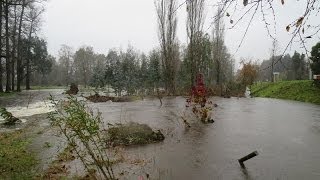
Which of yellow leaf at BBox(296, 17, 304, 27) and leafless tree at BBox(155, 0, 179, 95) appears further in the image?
leafless tree at BBox(155, 0, 179, 95)

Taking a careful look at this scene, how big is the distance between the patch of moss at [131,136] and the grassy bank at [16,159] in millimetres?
2560

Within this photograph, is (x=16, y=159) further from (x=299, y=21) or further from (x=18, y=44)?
(x=18, y=44)

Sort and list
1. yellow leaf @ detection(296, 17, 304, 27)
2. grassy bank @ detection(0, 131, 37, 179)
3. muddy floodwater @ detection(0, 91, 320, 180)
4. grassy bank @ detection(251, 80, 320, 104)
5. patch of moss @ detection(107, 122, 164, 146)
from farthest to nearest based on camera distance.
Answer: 1. grassy bank @ detection(251, 80, 320, 104)
2. patch of moss @ detection(107, 122, 164, 146)
3. muddy floodwater @ detection(0, 91, 320, 180)
4. grassy bank @ detection(0, 131, 37, 179)
5. yellow leaf @ detection(296, 17, 304, 27)

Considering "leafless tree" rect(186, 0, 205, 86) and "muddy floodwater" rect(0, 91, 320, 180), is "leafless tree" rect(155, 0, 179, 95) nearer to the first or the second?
"leafless tree" rect(186, 0, 205, 86)

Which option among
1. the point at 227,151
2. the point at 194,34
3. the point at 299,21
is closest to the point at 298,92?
the point at 194,34

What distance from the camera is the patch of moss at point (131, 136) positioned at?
39.0 feet

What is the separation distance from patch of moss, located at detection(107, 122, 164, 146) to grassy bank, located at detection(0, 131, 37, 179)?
8.40 ft

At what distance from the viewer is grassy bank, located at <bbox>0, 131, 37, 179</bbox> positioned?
25.9 ft

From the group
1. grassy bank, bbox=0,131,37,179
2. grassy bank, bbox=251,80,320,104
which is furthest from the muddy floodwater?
grassy bank, bbox=251,80,320,104

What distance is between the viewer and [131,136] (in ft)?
39.9

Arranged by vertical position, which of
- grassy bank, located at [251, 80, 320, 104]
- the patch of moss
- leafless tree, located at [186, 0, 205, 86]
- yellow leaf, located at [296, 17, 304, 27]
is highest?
leafless tree, located at [186, 0, 205, 86]

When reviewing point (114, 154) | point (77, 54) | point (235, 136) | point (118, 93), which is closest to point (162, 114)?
point (235, 136)

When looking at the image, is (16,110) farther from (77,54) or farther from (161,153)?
(77,54)

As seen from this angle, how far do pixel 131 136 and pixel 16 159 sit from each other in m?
3.92
